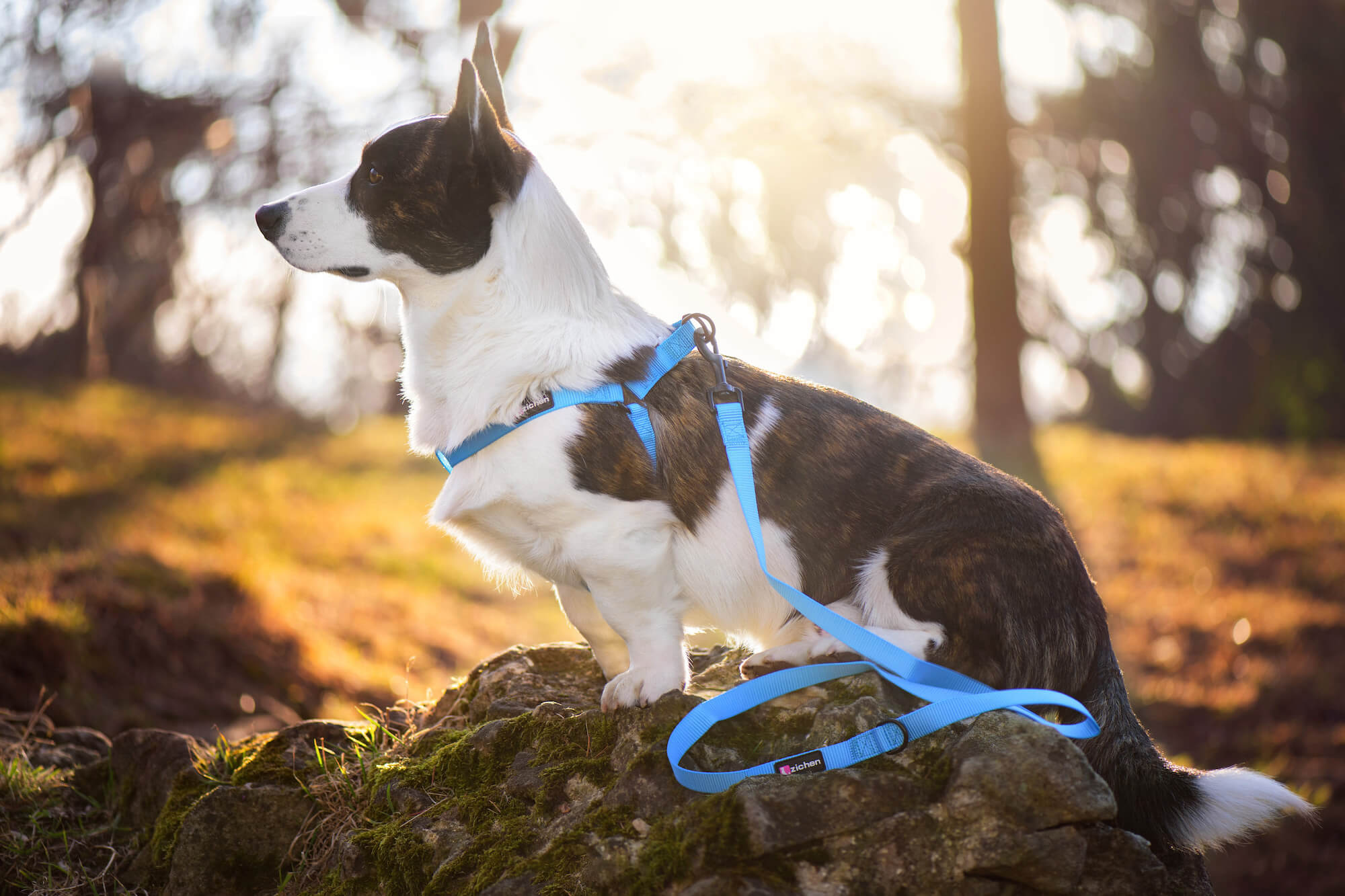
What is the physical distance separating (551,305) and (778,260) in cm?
654

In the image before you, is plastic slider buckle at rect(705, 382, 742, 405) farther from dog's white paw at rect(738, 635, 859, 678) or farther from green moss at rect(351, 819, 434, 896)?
green moss at rect(351, 819, 434, 896)

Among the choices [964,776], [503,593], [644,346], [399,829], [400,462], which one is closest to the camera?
[964,776]

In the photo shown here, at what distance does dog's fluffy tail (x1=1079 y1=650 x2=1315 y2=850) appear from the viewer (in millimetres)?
2215

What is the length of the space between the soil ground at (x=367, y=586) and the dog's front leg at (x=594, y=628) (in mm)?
1323

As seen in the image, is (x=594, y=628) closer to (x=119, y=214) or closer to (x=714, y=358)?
(x=714, y=358)

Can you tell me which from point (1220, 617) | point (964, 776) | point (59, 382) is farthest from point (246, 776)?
point (59, 382)

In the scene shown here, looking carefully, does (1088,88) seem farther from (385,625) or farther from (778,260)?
(385,625)

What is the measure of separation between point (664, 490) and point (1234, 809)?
5.45 ft

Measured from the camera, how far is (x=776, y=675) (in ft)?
7.70

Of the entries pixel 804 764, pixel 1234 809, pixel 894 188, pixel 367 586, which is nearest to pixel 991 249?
pixel 894 188

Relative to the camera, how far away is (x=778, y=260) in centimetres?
887

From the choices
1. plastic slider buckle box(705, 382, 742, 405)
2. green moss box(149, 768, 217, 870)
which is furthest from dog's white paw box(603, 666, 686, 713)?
green moss box(149, 768, 217, 870)

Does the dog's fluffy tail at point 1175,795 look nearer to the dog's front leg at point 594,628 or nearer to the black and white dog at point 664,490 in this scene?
the black and white dog at point 664,490

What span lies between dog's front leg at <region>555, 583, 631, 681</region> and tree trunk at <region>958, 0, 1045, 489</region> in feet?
22.9
